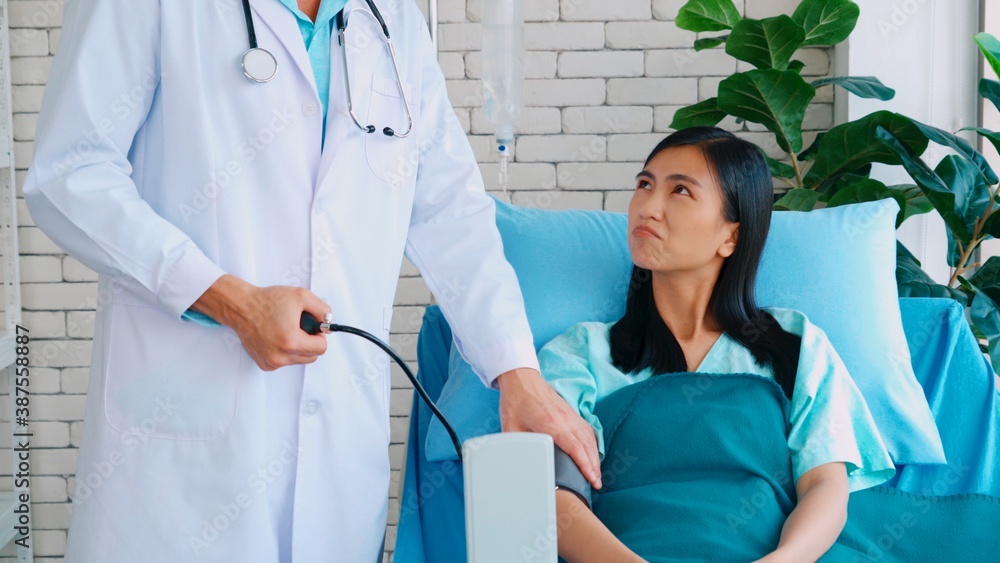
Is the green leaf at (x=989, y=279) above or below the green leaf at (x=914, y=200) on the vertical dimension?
below

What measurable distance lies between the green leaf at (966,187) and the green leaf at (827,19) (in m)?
0.41

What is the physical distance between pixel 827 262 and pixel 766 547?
660 mm

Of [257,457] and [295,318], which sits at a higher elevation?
[295,318]

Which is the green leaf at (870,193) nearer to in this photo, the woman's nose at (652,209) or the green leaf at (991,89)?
the green leaf at (991,89)

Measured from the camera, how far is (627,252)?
70.3 inches

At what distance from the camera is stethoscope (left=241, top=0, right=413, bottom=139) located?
1162 mm

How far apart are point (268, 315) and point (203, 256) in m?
0.12

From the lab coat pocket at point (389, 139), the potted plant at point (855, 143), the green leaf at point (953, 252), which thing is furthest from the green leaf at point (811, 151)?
the lab coat pocket at point (389, 139)

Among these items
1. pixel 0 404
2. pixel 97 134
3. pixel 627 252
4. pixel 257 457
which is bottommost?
pixel 0 404

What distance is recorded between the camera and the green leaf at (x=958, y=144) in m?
2.03

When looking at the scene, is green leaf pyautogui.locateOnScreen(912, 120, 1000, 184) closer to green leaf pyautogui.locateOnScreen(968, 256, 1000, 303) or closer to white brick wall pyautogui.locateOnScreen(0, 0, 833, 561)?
green leaf pyautogui.locateOnScreen(968, 256, 1000, 303)

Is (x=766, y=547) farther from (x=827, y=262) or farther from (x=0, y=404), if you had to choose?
(x=0, y=404)

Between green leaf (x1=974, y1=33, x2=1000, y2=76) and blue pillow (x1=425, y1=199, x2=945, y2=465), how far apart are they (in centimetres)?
54

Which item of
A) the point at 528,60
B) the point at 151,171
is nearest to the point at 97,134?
the point at 151,171
